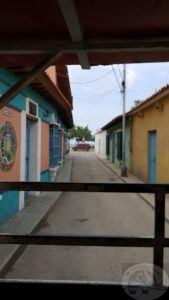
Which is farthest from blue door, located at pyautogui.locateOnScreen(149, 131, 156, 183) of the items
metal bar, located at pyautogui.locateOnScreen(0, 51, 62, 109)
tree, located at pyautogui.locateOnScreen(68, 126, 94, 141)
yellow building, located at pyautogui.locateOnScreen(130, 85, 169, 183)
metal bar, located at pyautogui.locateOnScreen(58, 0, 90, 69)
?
tree, located at pyautogui.locateOnScreen(68, 126, 94, 141)

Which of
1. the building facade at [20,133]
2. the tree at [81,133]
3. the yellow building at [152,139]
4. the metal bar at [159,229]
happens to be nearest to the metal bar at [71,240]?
the metal bar at [159,229]

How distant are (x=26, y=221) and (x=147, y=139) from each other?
9875 millimetres

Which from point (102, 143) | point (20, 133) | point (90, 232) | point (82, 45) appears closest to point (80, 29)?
point (82, 45)

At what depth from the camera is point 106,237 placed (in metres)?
3.22

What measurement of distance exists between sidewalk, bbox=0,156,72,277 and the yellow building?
3862 millimetres

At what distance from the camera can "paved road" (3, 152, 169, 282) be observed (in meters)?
5.35

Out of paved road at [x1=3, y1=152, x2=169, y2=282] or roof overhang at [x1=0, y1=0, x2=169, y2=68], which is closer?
roof overhang at [x1=0, y1=0, x2=169, y2=68]

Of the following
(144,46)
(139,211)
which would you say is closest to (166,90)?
(139,211)

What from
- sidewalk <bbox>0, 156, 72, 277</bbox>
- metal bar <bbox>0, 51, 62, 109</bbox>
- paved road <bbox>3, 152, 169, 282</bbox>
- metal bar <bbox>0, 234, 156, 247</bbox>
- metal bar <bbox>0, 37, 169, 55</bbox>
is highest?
metal bar <bbox>0, 37, 169, 55</bbox>

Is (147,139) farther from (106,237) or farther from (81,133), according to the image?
(81,133)

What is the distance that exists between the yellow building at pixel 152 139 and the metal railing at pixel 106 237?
864 cm

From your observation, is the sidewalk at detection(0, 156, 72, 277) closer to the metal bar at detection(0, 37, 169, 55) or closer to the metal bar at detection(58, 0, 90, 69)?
the metal bar at detection(0, 37, 169, 55)

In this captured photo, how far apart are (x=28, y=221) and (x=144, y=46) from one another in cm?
537

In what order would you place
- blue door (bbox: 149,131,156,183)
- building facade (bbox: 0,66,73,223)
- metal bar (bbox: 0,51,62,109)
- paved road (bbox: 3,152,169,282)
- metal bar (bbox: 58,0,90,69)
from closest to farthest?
metal bar (bbox: 58,0,90,69), metal bar (bbox: 0,51,62,109), paved road (bbox: 3,152,169,282), building facade (bbox: 0,66,73,223), blue door (bbox: 149,131,156,183)
